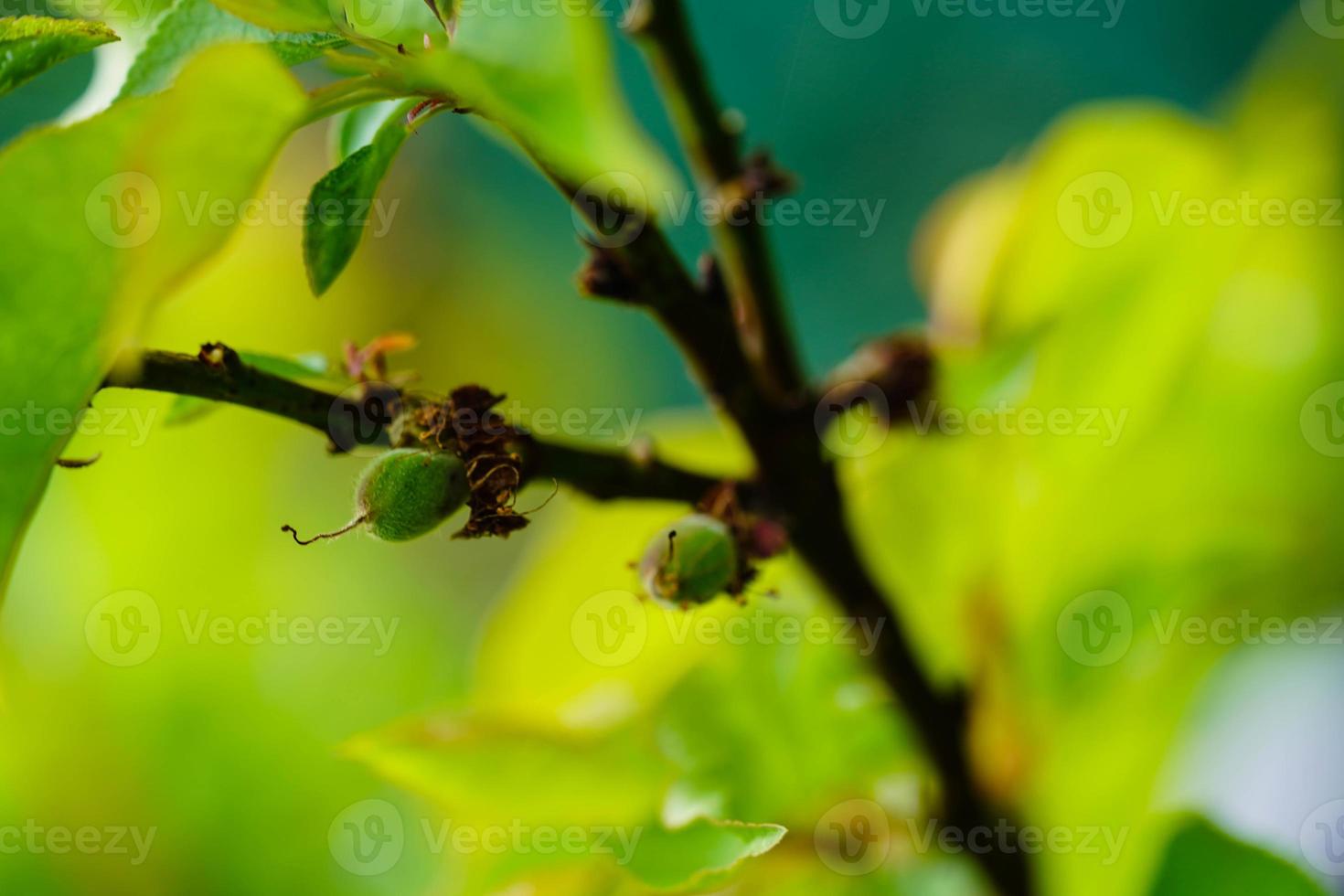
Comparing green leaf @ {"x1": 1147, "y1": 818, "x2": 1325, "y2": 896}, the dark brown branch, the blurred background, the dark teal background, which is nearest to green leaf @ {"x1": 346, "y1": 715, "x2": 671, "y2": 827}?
the blurred background

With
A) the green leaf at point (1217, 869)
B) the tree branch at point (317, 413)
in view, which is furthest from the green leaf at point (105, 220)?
the green leaf at point (1217, 869)

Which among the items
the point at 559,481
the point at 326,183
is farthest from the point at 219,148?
the point at 559,481

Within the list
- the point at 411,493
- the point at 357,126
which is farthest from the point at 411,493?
the point at 357,126

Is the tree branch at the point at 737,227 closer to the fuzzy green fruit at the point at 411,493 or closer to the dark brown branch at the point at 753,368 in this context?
the dark brown branch at the point at 753,368

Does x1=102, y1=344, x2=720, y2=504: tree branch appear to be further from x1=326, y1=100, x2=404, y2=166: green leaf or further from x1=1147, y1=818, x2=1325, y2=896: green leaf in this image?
x1=1147, y1=818, x2=1325, y2=896: green leaf

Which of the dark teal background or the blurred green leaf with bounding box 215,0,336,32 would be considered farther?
the dark teal background

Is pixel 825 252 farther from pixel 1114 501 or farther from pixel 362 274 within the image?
pixel 1114 501
